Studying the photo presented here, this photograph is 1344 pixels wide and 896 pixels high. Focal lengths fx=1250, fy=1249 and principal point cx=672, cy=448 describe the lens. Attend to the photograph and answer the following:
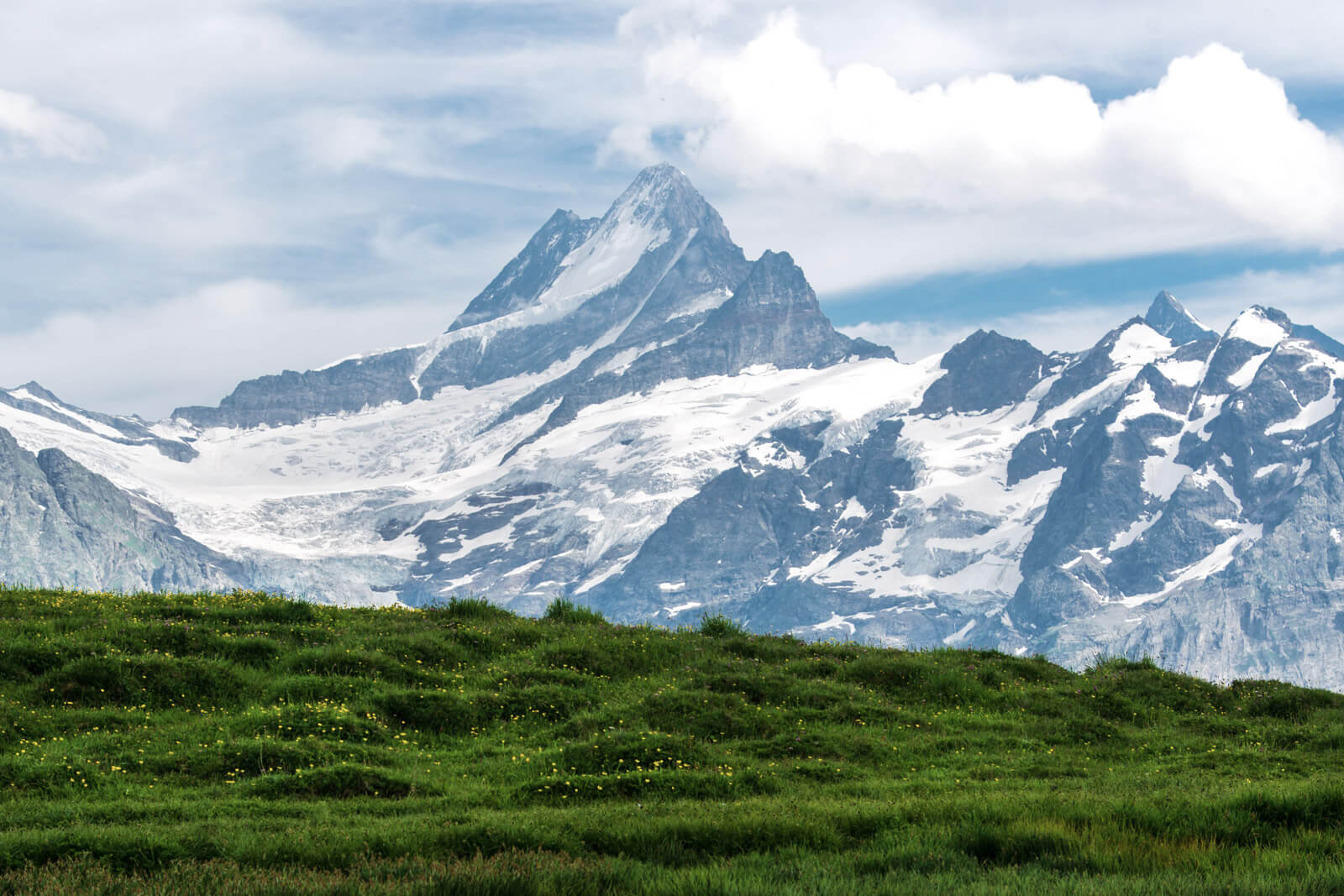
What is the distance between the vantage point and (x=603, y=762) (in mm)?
20328

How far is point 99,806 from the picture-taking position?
53.7ft

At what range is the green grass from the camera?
13578 mm

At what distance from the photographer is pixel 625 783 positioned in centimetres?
1900

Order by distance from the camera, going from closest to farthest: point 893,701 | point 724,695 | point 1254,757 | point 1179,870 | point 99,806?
point 1179,870 < point 99,806 < point 1254,757 < point 724,695 < point 893,701

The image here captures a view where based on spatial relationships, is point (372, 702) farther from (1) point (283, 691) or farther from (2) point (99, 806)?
(2) point (99, 806)

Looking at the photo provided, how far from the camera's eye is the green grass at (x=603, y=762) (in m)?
13.6

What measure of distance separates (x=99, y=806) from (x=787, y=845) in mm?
8986

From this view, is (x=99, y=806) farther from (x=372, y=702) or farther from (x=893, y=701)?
(x=893, y=701)

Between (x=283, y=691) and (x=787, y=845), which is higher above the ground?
(x=283, y=691)

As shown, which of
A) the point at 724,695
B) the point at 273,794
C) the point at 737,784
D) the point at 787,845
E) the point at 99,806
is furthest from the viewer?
the point at 724,695

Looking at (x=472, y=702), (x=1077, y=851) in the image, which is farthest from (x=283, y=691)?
(x=1077, y=851)

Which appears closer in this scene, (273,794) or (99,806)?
(99,806)

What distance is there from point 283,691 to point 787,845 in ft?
38.2

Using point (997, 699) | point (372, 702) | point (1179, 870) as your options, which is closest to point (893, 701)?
point (997, 699)
